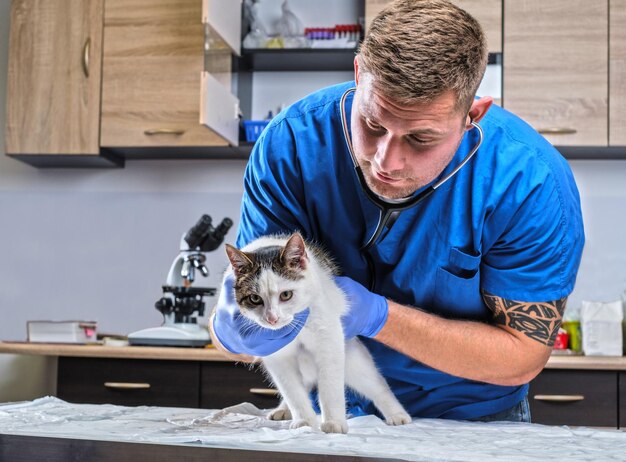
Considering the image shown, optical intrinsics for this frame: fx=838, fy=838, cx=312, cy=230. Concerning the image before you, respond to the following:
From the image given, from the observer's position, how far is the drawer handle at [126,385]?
256 cm

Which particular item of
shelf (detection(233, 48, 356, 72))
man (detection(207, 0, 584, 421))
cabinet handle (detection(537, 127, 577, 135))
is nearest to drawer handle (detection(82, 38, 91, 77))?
shelf (detection(233, 48, 356, 72))

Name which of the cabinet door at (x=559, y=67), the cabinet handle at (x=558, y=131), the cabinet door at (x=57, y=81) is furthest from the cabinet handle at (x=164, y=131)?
the cabinet handle at (x=558, y=131)

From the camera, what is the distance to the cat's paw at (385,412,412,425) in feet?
4.43

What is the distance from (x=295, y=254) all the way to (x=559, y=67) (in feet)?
5.92

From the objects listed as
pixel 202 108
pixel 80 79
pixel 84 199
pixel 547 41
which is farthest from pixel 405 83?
pixel 84 199

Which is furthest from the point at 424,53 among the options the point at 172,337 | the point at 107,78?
the point at 107,78

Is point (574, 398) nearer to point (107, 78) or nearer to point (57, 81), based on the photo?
point (107, 78)

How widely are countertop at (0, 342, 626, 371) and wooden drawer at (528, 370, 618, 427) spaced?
40 mm

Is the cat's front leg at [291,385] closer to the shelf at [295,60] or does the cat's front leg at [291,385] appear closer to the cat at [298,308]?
the cat at [298,308]

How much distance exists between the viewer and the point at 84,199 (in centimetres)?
322

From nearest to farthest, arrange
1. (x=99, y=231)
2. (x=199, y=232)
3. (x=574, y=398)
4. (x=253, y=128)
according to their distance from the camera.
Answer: (x=574, y=398), (x=199, y=232), (x=253, y=128), (x=99, y=231)

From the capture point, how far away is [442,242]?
1.39 meters

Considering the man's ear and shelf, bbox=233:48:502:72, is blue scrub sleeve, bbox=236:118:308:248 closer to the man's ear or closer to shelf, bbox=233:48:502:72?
the man's ear

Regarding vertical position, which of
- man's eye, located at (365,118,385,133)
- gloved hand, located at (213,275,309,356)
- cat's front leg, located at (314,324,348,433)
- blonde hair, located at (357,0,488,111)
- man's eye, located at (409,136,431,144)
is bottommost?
cat's front leg, located at (314,324,348,433)
